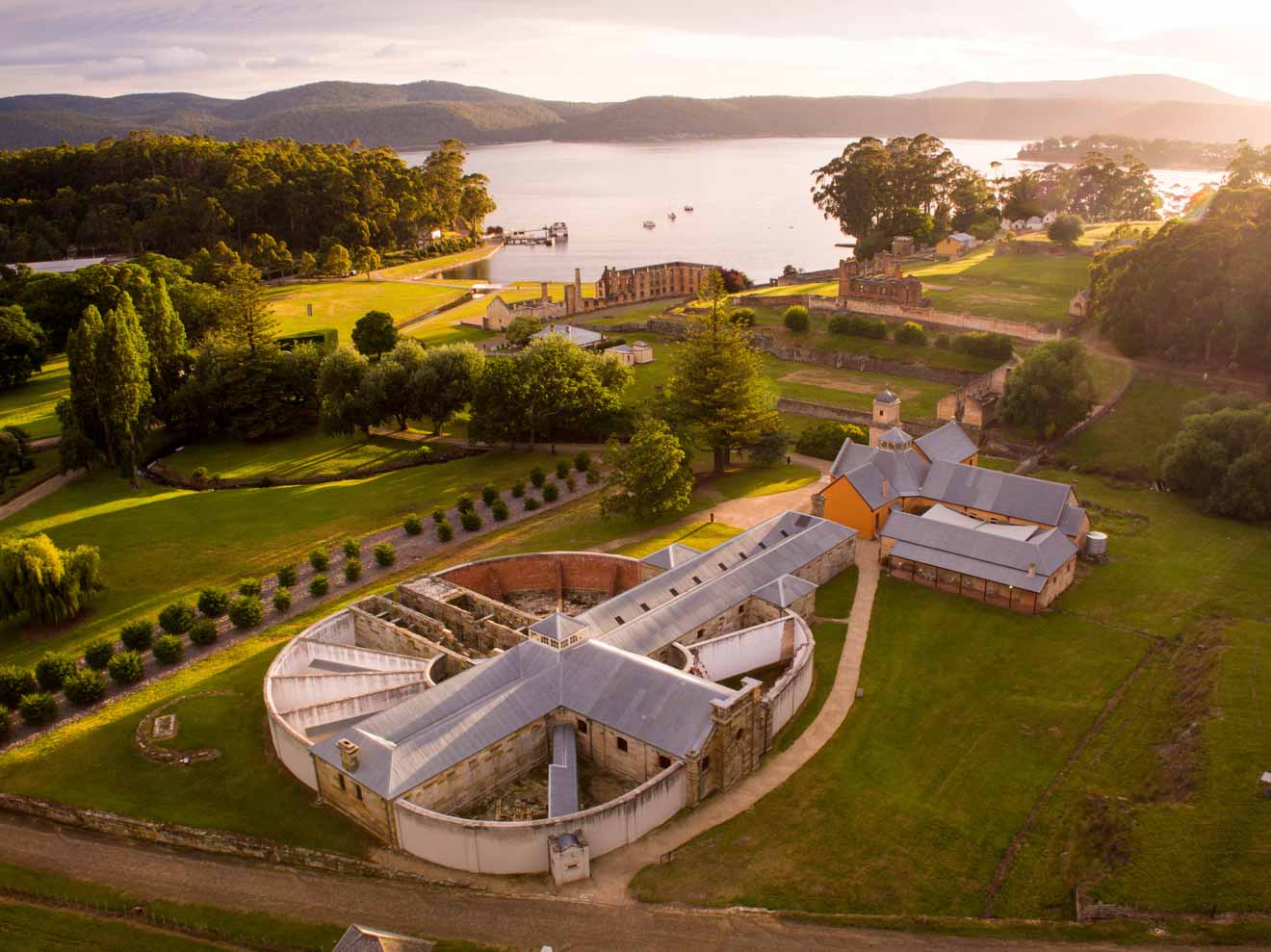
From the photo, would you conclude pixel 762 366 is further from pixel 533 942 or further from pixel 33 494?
pixel 533 942

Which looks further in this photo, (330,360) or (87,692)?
(330,360)

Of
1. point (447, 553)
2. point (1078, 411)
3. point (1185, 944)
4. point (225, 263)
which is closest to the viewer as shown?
point (1185, 944)

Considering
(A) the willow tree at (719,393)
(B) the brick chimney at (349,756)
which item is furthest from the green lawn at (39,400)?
(B) the brick chimney at (349,756)

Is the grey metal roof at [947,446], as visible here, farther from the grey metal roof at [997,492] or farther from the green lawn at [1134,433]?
the green lawn at [1134,433]

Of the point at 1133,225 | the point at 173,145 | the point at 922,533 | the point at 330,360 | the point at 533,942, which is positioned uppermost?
the point at 173,145

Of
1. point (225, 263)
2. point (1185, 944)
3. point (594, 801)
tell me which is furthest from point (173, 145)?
point (1185, 944)

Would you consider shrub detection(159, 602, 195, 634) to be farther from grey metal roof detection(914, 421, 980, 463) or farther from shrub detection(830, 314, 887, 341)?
shrub detection(830, 314, 887, 341)

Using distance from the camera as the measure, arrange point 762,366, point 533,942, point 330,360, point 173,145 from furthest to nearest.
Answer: point 173,145
point 762,366
point 330,360
point 533,942

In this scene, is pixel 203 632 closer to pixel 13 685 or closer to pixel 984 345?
pixel 13 685

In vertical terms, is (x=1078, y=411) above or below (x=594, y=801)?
above
